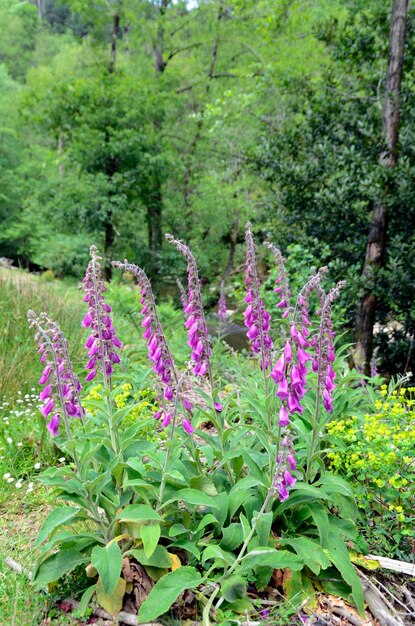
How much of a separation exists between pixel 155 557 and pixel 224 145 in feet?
55.3

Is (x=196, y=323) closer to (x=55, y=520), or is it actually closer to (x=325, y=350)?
(x=325, y=350)

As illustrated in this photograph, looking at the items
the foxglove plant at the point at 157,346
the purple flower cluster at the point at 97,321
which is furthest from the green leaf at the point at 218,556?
the purple flower cluster at the point at 97,321

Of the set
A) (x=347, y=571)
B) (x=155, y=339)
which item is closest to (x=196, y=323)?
(x=155, y=339)

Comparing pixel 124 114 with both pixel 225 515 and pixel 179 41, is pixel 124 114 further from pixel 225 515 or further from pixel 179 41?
pixel 225 515

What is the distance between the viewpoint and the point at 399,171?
648 centimetres

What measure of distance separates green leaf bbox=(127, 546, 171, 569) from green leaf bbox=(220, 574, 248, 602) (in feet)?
0.90

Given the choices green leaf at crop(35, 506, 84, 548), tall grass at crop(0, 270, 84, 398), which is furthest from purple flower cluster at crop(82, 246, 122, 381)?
tall grass at crop(0, 270, 84, 398)

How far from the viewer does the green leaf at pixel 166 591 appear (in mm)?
1951

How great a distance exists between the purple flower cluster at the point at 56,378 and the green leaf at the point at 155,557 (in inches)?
25.9

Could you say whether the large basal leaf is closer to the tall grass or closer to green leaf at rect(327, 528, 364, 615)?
green leaf at rect(327, 528, 364, 615)

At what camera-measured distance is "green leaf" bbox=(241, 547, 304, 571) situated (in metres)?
2.04

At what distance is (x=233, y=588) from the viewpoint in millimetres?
2123

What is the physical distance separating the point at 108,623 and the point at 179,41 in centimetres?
2014

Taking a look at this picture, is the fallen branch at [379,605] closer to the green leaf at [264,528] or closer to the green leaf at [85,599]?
the green leaf at [264,528]
